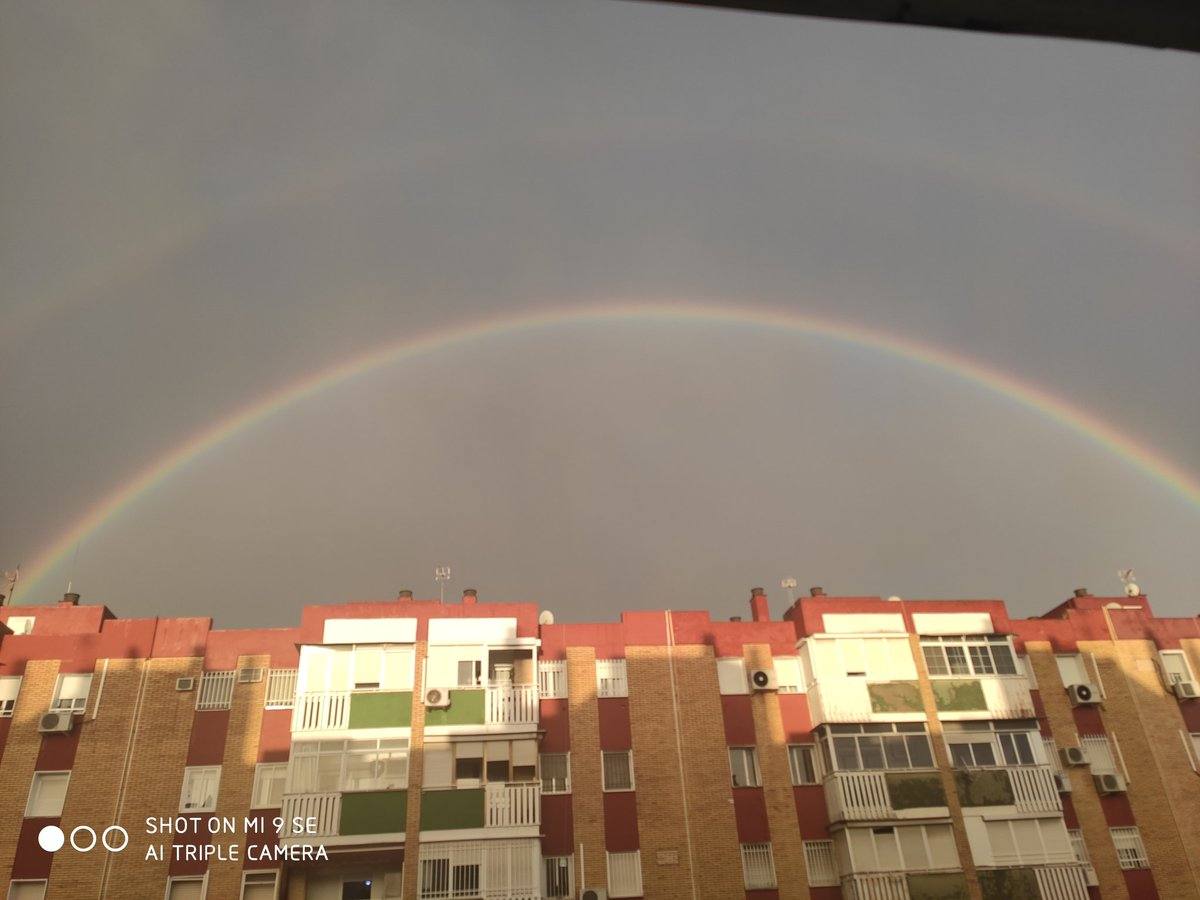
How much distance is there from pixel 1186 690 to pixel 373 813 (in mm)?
28764

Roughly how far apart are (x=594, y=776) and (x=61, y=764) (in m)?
16.2

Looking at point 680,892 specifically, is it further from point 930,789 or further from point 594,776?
point 930,789

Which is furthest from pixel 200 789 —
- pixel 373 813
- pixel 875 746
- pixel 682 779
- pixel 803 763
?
pixel 875 746

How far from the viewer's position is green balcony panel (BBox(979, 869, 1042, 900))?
29812mm

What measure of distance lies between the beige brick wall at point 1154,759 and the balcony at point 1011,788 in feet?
11.7

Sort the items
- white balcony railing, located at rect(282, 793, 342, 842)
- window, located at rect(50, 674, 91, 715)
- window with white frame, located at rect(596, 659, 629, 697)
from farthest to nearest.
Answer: window with white frame, located at rect(596, 659, 629, 697) → window, located at rect(50, 674, 91, 715) → white balcony railing, located at rect(282, 793, 342, 842)

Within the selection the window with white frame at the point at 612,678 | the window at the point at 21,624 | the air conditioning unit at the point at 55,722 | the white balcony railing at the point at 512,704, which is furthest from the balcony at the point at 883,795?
the window at the point at 21,624

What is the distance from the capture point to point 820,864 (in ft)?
99.2

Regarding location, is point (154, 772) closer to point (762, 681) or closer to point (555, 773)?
point (555, 773)

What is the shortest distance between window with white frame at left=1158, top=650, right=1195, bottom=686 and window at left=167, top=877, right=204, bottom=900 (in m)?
33.7

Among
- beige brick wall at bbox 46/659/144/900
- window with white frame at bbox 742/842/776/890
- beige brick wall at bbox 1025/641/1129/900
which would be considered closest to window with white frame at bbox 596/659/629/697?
window with white frame at bbox 742/842/776/890

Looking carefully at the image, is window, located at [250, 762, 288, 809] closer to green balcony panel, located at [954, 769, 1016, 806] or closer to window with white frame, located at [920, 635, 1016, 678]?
green balcony panel, located at [954, 769, 1016, 806]

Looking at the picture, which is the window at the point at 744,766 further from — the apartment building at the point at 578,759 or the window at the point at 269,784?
the window at the point at 269,784

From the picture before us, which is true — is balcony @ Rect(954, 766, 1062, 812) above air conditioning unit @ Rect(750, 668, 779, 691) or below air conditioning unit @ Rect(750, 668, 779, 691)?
below
